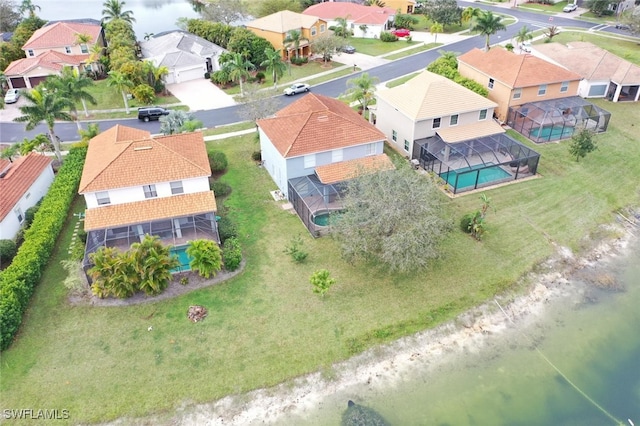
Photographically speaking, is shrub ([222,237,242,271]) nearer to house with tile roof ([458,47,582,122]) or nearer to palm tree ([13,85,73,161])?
palm tree ([13,85,73,161])

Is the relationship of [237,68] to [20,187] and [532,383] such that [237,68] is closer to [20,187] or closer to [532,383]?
[20,187]

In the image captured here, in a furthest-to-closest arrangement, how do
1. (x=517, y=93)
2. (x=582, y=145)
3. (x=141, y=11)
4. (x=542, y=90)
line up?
(x=141, y=11) → (x=542, y=90) → (x=517, y=93) → (x=582, y=145)

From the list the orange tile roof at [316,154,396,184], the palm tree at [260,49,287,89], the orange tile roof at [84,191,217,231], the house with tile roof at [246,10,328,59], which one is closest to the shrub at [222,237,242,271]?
the orange tile roof at [84,191,217,231]

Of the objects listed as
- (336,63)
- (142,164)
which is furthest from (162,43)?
(142,164)

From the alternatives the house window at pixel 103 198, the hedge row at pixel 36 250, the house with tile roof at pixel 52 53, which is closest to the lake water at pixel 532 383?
the hedge row at pixel 36 250

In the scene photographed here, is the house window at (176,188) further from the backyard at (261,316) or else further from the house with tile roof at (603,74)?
the house with tile roof at (603,74)

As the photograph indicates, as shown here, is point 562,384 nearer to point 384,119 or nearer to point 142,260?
point 142,260

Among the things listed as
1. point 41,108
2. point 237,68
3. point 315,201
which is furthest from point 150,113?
point 315,201
